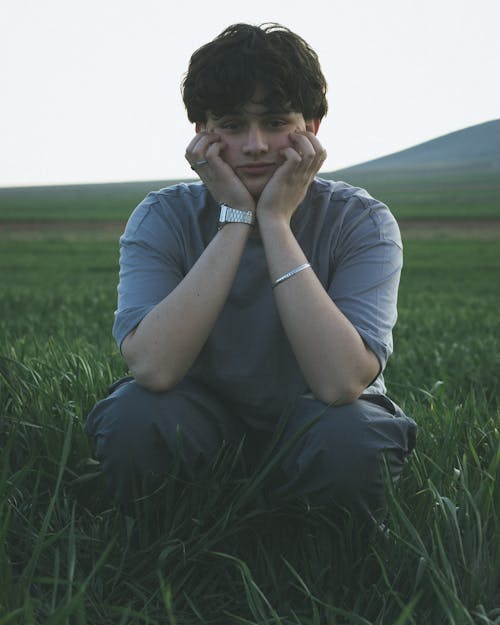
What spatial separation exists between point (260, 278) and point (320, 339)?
365 millimetres

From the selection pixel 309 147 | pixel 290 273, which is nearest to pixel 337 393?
pixel 290 273

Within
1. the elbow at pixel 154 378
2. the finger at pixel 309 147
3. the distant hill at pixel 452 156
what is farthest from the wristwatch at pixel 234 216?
the distant hill at pixel 452 156

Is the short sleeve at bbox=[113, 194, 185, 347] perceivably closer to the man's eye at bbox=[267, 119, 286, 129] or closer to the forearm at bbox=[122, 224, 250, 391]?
the forearm at bbox=[122, 224, 250, 391]

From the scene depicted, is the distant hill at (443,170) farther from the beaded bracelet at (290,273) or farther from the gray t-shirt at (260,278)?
the beaded bracelet at (290,273)

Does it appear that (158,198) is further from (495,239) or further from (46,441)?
(495,239)

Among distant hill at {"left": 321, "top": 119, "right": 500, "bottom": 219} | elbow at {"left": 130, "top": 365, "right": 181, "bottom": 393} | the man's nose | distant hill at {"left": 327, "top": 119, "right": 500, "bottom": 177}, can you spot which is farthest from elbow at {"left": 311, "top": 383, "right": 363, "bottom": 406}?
distant hill at {"left": 327, "top": 119, "right": 500, "bottom": 177}

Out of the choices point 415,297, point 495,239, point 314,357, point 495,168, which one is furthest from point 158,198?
point 495,168

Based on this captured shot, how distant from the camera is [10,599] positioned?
2008mm

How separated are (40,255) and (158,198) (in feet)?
79.8

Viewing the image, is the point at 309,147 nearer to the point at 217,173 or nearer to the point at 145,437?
the point at 217,173

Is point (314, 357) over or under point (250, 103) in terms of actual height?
under

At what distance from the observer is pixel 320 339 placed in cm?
257

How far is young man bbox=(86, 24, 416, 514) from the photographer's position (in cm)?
256

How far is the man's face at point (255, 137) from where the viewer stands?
2.75m
